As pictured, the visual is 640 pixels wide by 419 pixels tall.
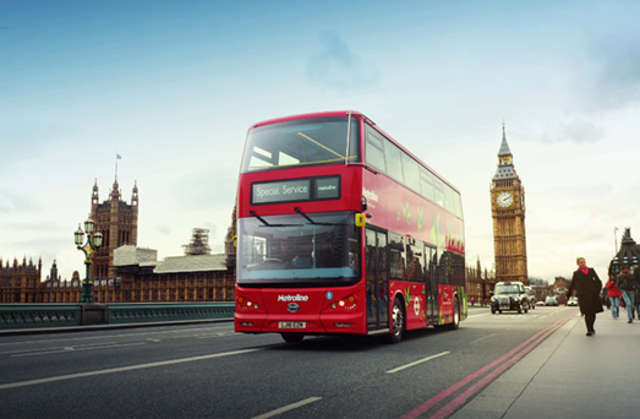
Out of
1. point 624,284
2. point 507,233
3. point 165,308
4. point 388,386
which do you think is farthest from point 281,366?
point 507,233

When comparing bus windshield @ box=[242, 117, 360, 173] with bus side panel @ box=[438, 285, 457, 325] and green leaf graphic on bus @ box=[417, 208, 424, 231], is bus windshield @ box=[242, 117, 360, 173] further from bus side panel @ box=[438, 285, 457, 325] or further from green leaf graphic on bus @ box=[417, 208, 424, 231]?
bus side panel @ box=[438, 285, 457, 325]

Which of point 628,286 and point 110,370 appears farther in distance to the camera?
point 628,286

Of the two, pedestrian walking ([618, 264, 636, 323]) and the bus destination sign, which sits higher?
the bus destination sign

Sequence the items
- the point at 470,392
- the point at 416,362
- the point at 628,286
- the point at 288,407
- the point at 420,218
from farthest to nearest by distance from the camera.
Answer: the point at 628,286
the point at 420,218
the point at 416,362
the point at 470,392
the point at 288,407

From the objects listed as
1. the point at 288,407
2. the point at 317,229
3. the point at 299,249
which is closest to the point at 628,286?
the point at 317,229

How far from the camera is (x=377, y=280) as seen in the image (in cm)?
1117

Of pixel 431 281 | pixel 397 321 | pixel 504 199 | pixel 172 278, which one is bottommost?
pixel 397 321

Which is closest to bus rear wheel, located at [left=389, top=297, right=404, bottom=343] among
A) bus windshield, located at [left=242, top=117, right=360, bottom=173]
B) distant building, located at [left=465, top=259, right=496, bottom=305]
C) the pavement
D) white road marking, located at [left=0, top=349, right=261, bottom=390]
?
the pavement

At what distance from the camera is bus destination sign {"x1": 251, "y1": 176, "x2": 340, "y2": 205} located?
10.7 m

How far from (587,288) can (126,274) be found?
404 ft

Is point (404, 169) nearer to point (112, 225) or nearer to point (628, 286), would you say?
point (628, 286)

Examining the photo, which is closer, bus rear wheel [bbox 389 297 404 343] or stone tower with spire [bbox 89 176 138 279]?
bus rear wheel [bbox 389 297 404 343]

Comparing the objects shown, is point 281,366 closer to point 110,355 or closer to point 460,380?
point 460,380

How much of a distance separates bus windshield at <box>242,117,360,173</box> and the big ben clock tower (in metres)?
138
